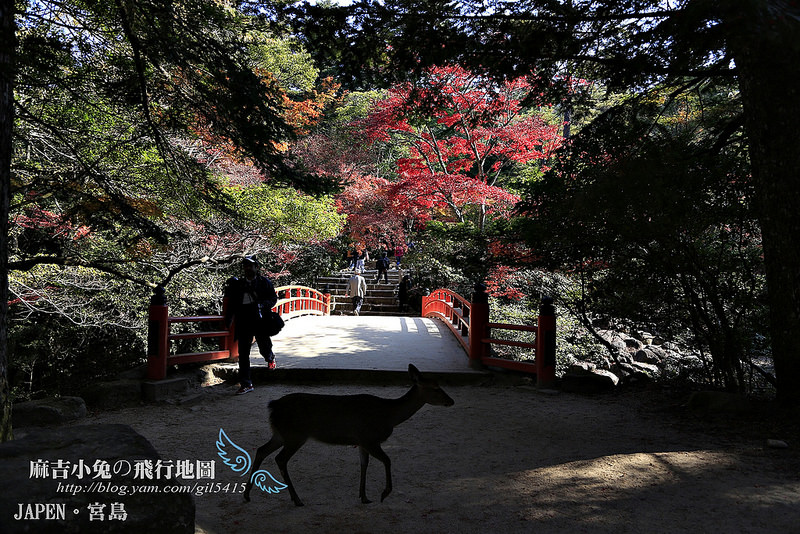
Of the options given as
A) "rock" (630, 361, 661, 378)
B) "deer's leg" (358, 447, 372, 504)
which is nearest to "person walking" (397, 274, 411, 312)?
"rock" (630, 361, 661, 378)

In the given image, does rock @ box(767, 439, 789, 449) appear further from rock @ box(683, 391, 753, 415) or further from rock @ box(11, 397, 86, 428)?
rock @ box(11, 397, 86, 428)

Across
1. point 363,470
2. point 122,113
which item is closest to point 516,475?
point 363,470

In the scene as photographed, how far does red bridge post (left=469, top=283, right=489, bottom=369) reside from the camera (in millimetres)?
8305

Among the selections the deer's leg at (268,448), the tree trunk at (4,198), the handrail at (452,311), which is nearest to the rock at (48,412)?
the tree trunk at (4,198)

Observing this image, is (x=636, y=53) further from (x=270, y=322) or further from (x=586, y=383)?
(x=270, y=322)

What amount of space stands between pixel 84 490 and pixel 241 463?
233 centimetres

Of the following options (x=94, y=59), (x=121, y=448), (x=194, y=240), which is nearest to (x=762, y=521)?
(x=121, y=448)

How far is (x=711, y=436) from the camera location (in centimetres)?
513

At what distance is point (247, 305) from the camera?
23.0ft

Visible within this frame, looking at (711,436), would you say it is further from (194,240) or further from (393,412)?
(194,240)

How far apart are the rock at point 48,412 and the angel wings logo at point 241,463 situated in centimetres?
203

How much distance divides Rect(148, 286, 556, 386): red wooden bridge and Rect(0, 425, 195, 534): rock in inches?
185

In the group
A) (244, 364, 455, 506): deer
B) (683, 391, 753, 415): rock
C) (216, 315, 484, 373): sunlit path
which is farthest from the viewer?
(216, 315, 484, 373): sunlit path

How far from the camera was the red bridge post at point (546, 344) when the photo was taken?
7.49 meters
